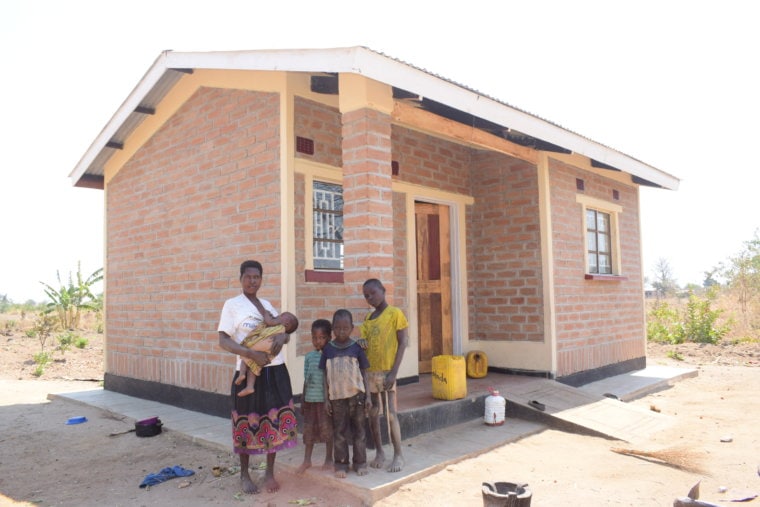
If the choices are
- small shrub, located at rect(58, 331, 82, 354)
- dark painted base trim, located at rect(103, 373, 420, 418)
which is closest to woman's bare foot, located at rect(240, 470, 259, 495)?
dark painted base trim, located at rect(103, 373, 420, 418)

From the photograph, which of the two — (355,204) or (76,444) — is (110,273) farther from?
(355,204)

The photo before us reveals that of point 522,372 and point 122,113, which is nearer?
point 122,113

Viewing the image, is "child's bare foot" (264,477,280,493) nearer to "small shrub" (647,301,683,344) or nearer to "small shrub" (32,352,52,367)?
"small shrub" (32,352,52,367)

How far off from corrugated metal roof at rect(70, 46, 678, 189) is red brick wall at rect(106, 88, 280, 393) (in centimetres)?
39

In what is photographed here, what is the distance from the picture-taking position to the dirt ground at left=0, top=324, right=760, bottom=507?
405 centimetres

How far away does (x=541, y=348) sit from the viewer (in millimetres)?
7516

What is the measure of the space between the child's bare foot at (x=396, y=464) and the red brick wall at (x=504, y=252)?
384 centimetres

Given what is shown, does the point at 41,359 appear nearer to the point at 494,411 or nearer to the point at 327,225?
the point at 327,225

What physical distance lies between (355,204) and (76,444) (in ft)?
12.5

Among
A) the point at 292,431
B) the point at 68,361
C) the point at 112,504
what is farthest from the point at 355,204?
the point at 68,361

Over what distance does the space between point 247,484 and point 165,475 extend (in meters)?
0.89

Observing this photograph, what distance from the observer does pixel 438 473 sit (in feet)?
14.5

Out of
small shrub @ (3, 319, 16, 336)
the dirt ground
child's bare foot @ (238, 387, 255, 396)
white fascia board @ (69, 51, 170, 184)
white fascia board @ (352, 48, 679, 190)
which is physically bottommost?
the dirt ground

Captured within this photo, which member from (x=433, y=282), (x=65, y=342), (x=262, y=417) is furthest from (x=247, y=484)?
(x=65, y=342)
